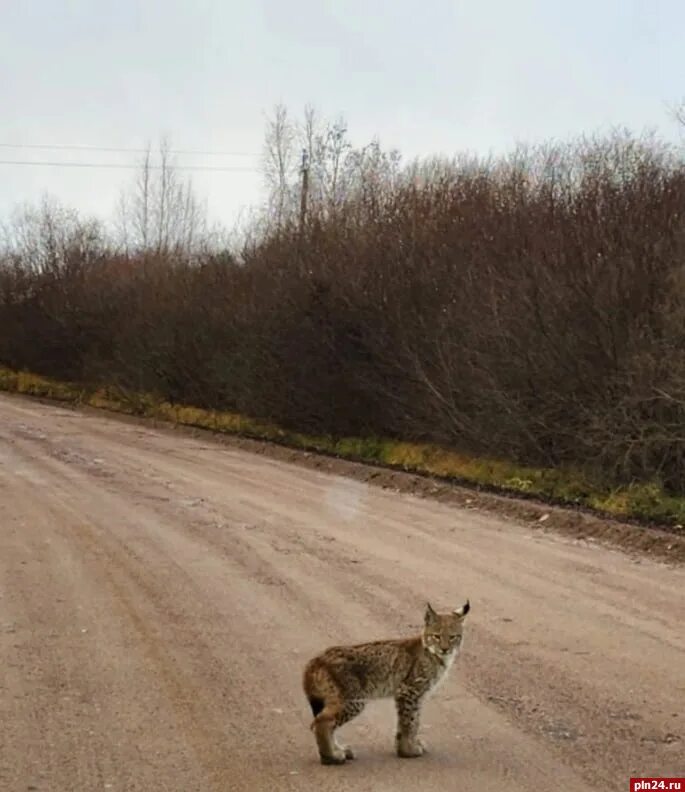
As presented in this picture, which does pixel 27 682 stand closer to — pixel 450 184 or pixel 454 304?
pixel 454 304

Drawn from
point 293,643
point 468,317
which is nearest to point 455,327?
point 468,317

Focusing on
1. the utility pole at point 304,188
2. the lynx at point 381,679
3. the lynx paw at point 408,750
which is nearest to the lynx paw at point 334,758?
the lynx at point 381,679

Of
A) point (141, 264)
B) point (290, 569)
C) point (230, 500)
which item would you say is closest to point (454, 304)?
point (230, 500)

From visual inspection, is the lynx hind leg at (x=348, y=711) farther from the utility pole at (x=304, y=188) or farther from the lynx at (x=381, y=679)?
the utility pole at (x=304, y=188)

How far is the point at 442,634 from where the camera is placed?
5516 millimetres

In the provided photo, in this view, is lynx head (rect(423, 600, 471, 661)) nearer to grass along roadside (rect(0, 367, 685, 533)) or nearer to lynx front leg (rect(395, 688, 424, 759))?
lynx front leg (rect(395, 688, 424, 759))

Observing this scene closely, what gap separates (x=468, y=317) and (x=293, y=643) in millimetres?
12895

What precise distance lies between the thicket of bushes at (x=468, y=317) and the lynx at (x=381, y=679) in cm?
1055

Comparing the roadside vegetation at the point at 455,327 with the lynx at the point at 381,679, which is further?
the roadside vegetation at the point at 455,327

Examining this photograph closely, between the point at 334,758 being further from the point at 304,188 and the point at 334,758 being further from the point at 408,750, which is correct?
the point at 304,188

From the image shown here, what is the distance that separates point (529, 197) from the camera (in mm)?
21297

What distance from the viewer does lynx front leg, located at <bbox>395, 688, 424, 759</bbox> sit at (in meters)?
5.47

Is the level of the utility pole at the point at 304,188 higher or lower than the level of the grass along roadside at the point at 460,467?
higher

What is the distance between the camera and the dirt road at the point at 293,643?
5.59m
